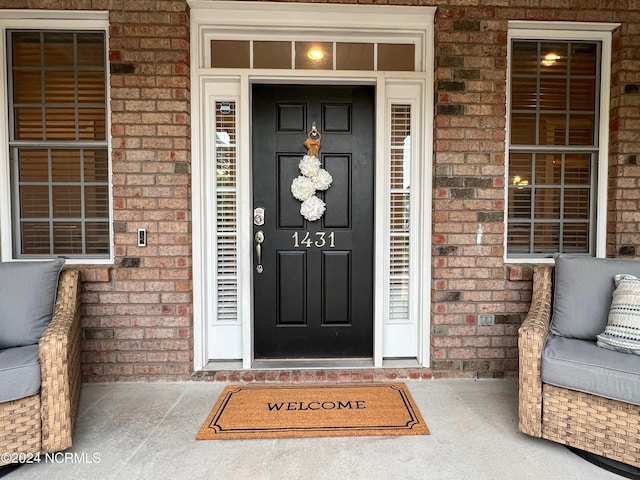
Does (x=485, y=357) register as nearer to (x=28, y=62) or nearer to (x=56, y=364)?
(x=56, y=364)

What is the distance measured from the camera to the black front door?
2.90 meters

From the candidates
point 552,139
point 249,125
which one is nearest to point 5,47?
point 249,125

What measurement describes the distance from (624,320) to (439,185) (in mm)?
1287

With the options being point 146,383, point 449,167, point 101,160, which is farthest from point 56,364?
point 449,167

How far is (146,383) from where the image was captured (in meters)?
2.73

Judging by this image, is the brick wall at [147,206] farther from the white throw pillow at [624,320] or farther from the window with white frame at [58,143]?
the white throw pillow at [624,320]

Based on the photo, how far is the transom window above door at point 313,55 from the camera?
2834 millimetres

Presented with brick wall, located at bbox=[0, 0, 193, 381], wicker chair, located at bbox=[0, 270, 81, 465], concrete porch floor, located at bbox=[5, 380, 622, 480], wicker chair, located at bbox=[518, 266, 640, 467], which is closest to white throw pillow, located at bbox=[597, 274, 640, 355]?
wicker chair, located at bbox=[518, 266, 640, 467]

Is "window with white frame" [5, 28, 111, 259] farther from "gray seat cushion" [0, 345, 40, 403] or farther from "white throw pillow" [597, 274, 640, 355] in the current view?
"white throw pillow" [597, 274, 640, 355]

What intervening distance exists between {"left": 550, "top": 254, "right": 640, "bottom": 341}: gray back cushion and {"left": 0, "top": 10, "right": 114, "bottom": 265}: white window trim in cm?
286

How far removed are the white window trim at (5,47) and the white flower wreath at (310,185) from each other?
128 cm

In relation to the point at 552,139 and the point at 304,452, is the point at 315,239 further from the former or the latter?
the point at 552,139

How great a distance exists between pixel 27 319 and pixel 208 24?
2159 mm

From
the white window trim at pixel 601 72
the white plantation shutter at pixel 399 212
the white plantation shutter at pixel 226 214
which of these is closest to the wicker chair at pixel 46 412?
the white plantation shutter at pixel 226 214
